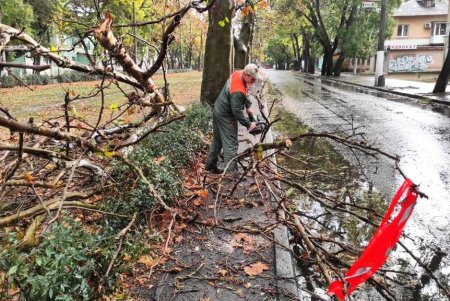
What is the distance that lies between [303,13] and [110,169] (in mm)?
36074

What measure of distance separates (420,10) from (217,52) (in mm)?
46301

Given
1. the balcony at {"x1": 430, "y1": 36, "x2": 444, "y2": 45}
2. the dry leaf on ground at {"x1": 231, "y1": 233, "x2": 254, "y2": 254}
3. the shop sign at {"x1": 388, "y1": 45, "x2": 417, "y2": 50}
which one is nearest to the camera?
the dry leaf on ground at {"x1": 231, "y1": 233, "x2": 254, "y2": 254}

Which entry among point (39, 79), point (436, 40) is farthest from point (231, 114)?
point (436, 40)

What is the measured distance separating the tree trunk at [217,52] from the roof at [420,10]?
141 feet

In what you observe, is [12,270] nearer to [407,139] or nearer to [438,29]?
[407,139]

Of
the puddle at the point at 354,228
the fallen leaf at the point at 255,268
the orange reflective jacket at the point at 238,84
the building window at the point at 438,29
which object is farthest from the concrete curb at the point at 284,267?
the building window at the point at 438,29

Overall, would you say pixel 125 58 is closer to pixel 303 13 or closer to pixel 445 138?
pixel 445 138

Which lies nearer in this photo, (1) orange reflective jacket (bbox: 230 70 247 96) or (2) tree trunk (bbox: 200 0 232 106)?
(1) orange reflective jacket (bbox: 230 70 247 96)

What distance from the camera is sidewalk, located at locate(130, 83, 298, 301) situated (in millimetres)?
3322

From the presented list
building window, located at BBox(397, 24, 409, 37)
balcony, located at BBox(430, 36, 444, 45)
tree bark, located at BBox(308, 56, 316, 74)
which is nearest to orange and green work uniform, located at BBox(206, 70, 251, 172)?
tree bark, located at BBox(308, 56, 316, 74)

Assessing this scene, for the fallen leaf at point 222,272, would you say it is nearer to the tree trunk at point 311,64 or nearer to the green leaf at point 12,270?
the green leaf at point 12,270

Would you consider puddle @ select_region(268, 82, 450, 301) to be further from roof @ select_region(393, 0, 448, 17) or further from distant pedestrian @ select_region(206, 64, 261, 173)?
roof @ select_region(393, 0, 448, 17)

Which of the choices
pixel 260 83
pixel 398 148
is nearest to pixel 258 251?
pixel 260 83

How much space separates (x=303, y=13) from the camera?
1468 inches
